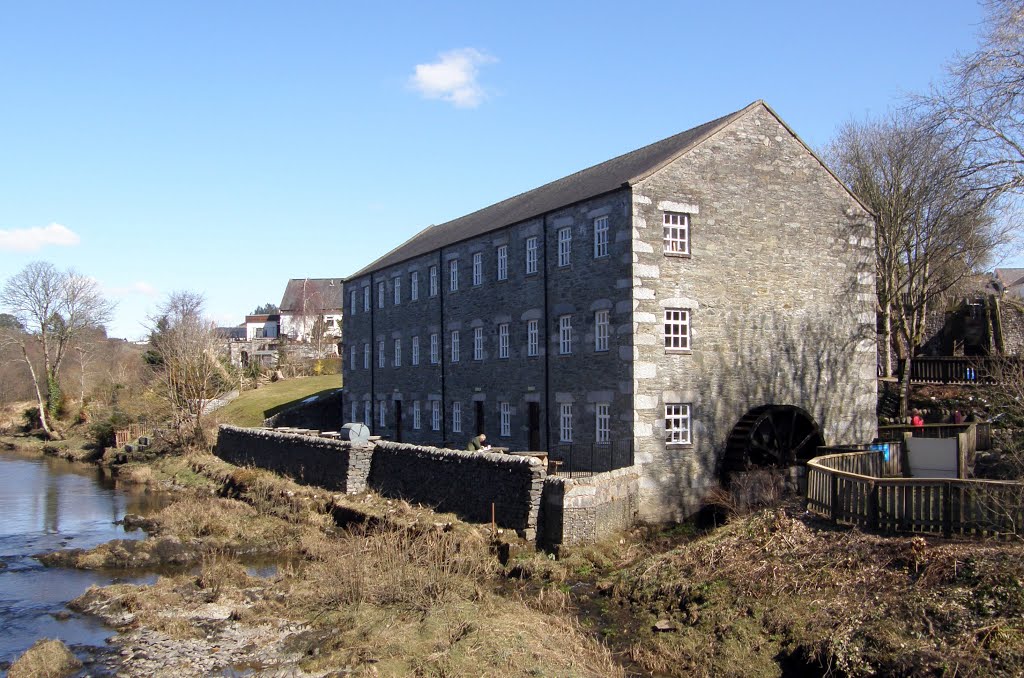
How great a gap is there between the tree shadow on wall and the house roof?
194 feet

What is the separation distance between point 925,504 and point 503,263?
591 inches

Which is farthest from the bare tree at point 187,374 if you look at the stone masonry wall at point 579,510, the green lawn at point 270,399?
the stone masonry wall at point 579,510

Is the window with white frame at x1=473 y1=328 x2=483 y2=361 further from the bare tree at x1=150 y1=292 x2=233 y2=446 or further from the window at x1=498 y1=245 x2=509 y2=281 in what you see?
the bare tree at x1=150 y1=292 x2=233 y2=446

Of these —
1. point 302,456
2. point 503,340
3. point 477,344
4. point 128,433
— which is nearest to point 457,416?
point 477,344

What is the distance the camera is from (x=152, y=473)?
33500mm

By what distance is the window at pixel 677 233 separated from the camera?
20.7m

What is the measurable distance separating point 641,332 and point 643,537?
4818mm

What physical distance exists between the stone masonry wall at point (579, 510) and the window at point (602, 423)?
217 cm

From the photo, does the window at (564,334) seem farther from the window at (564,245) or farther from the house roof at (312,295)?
the house roof at (312,295)

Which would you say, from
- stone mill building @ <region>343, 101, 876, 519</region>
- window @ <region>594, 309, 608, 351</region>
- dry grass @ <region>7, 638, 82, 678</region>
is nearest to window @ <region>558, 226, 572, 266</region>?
stone mill building @ <region>343, 101, 876, 519</region>

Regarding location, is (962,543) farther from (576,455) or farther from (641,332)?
(576,455)

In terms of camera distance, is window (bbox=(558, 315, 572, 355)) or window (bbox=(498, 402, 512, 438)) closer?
window (bbox=(558, 315, 572, 355))

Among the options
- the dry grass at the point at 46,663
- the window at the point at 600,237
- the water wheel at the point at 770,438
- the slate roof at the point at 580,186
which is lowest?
the dry grass at the point at 46,663

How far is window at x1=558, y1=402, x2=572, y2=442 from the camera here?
72.4 ft
